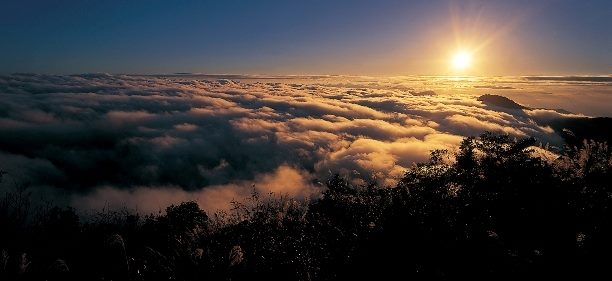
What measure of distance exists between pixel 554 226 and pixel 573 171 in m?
13.7

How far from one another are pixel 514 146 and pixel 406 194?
58.8 ft

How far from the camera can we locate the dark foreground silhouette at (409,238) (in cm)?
1577

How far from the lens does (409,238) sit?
26.5 meters

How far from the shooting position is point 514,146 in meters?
55.3

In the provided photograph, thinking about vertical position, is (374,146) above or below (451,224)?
below

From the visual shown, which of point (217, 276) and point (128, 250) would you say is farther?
point (128, 250)

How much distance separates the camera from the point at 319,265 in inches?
944

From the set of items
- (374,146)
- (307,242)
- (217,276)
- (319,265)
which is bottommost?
(374,146)

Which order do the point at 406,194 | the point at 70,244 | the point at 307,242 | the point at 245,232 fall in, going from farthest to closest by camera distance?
1. the point at 406,194
2. the point at 70,244
3. the point at 245,232
4. the point at 307,242

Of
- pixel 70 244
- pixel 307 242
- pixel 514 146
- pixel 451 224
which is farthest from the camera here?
pixel 514 146

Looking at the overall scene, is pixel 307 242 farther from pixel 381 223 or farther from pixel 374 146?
pixel 374 146

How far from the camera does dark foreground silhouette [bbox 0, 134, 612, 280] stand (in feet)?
51.7

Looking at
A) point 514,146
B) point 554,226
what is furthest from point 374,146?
point 554,226

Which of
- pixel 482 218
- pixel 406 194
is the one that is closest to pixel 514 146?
pixel 406 194
